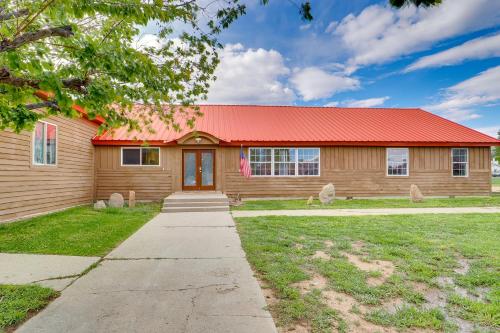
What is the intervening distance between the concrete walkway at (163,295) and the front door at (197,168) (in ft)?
28.5

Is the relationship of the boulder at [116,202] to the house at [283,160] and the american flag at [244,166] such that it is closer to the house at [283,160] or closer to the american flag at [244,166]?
the house at [283,160]

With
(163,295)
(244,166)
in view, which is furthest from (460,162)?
(163,295)

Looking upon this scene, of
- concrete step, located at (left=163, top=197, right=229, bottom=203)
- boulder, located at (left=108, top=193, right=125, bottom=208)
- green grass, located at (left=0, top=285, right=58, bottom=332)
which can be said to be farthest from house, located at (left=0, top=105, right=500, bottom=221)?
green grass, located at (left=0, top=285, right=58, bottom=332)

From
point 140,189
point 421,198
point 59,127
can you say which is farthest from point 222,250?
point 421,198

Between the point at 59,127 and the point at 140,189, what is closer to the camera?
→ the point at 59,127

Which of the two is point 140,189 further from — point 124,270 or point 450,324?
point 450,324

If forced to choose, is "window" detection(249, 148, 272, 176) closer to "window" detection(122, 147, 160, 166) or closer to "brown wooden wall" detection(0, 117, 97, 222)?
"window" detection(122, 147, 160, 166)

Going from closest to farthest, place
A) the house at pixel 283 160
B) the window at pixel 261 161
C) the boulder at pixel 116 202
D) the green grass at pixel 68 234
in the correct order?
the green grass at pixel 68 234 < the boulder at pixel 116 202 < the house at pixel 283 160 < the window at pixel 261 161

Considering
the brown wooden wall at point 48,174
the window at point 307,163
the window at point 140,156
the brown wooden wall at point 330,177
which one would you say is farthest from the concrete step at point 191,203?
the window at point 307,163

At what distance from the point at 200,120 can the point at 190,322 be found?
14.8 metres

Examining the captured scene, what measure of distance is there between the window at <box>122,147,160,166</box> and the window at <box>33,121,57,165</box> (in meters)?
3.86

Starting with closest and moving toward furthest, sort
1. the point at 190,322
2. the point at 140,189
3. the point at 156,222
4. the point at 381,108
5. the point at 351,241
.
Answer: the point at 190,322
the point at 351,241
the point at 156,222
the point at 140,189
the point at 381,108

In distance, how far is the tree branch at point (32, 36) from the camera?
296 cm

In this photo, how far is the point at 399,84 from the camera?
22.6m
